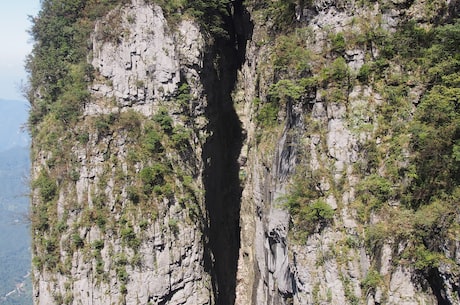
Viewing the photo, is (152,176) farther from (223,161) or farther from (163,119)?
(223,161)

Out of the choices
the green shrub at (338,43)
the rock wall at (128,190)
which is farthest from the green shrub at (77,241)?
the green shrub at (338,43)

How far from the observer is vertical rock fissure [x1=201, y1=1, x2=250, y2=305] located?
969 inches

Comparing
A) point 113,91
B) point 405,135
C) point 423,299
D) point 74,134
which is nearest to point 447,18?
point 405,135

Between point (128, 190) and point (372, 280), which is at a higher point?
point (128, 190)

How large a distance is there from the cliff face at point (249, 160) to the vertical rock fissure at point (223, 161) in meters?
0.17

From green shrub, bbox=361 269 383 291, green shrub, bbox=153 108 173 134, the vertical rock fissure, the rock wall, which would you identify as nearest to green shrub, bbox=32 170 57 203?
the rock wall

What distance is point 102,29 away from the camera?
71.1 ft

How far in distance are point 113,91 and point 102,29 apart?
3.63m

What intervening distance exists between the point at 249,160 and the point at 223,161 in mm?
3308

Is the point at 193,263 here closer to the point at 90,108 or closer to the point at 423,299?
the point at 90,108

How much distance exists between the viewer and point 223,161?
91.7 ft

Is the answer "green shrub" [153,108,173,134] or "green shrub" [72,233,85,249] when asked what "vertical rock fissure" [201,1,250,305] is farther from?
"green shrub" [72,233,85,249]

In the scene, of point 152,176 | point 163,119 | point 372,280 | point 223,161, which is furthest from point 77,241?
point 372,280

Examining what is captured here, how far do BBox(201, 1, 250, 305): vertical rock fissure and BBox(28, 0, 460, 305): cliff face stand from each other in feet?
0.55
